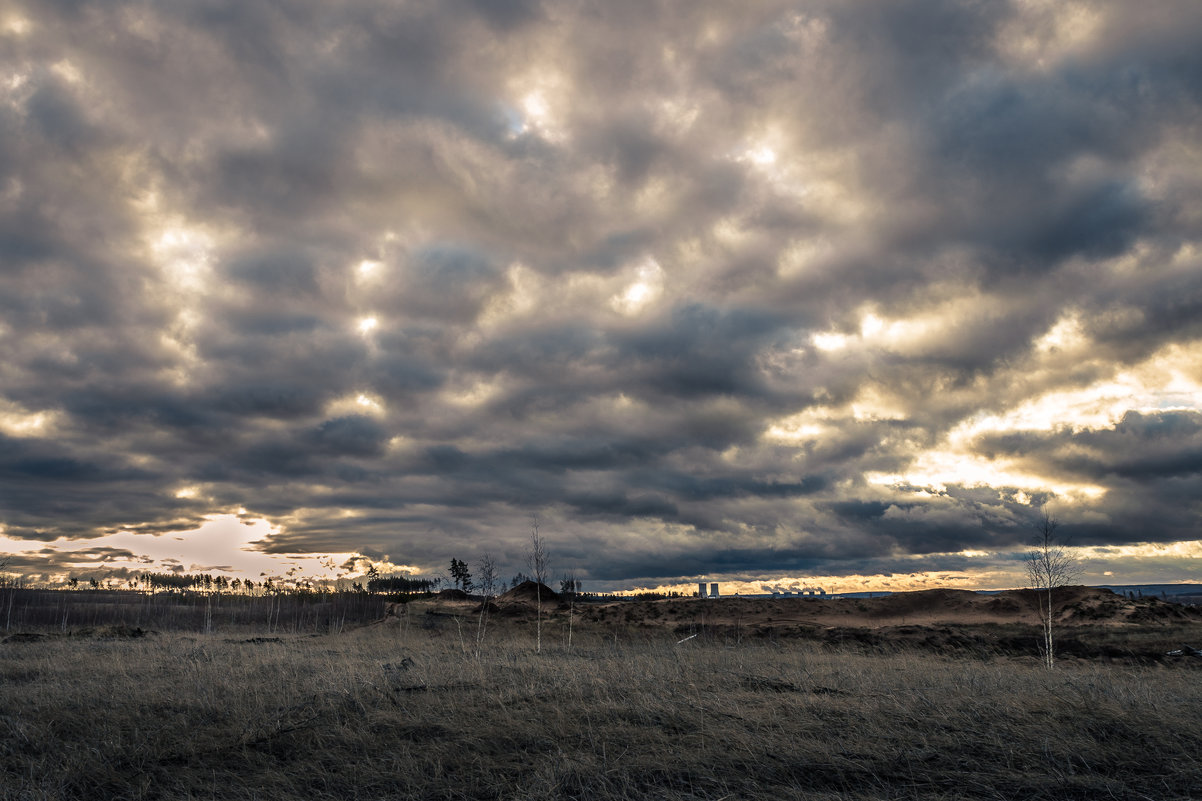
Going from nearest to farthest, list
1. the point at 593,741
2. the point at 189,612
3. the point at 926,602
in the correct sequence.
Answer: the point at 593,741
the point at 926,602
the point at 189,612

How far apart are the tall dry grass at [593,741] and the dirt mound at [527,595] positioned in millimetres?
60272

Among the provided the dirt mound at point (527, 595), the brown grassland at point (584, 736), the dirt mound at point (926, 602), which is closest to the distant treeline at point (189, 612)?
the dirt mound at point (527, 595)

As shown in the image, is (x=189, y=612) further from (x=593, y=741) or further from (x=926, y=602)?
(x=593, y=741)

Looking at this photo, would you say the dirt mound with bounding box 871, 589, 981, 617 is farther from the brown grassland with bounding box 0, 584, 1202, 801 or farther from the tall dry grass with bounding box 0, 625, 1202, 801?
the tall dry grass with bounding box 0, 625, 1202, 801

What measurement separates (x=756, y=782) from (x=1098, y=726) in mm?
7109

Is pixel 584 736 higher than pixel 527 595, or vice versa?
pixel 584 736

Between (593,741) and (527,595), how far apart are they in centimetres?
7103

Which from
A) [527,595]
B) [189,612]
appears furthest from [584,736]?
[189,612]

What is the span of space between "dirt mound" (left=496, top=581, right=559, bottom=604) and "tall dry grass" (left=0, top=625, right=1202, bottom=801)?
6027 centimetres

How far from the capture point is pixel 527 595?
79.9m

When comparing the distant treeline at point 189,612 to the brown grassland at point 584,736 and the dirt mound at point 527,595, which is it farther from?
the brown grassland at point 584,736

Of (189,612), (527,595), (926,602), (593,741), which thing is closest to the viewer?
(593,741)

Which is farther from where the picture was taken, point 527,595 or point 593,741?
point 527,595

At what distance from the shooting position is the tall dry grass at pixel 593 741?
375 inches
